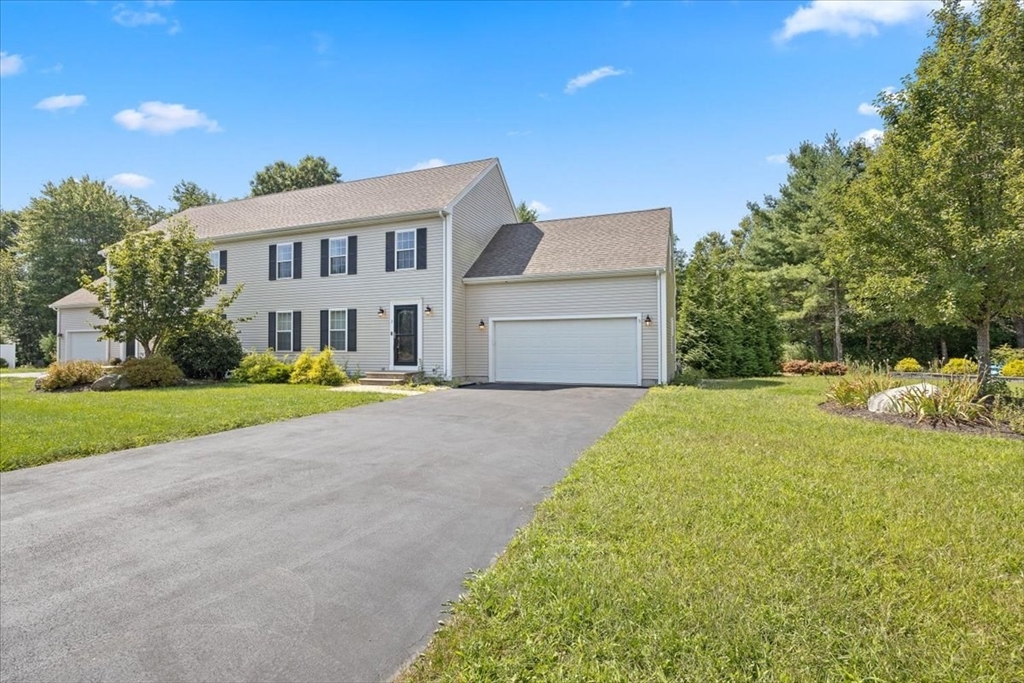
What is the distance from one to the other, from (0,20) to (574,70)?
36.8 feet

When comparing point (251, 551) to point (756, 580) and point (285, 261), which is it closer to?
point (756, 580)

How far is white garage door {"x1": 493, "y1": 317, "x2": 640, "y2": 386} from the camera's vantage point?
13.9m

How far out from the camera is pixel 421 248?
15.4 metres

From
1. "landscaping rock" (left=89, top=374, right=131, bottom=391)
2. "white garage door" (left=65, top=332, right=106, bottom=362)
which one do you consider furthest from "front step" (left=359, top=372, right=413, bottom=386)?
"white garage door" (left=65, top=332, right=106, bottom=362)

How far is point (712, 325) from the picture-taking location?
59.4 ft

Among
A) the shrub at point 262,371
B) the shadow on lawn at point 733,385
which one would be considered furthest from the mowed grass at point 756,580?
the shrub at point 262,371

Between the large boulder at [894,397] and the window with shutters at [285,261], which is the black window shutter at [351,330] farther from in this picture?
the large boulder at [894,397]

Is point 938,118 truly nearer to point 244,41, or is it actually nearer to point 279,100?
point 244,41

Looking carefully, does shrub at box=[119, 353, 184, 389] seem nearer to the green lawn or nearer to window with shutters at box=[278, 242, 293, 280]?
the green lawn

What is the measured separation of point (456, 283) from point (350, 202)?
226 inches

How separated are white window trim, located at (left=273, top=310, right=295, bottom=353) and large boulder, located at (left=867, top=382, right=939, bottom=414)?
1653 centimetres

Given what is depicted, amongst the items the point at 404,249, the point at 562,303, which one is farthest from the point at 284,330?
the point at 562,303

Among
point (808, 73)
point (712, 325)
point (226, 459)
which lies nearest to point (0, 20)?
point (226, 459)

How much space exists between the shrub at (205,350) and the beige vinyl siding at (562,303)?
806cm
